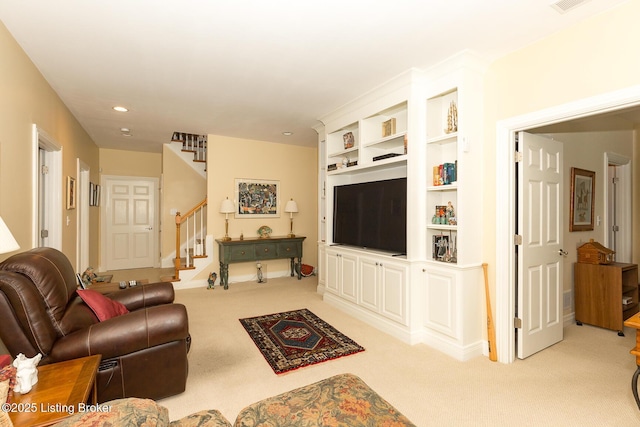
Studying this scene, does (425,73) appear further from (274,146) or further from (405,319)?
(274,146)

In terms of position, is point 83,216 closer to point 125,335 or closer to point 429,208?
point 125,335

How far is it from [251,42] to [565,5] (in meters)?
2.13

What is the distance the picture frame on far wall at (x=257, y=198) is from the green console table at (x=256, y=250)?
585 mm

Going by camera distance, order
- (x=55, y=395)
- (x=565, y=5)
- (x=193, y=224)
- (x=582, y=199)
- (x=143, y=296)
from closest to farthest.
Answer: (x=55, y=395), (x=565, y=5), (x=143, y=296), (x=582, y=199), (x=193, y=224)

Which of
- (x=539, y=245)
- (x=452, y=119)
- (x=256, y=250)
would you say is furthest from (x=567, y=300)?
(x=256, y=250)

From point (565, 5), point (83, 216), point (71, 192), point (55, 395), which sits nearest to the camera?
point (55, 395)

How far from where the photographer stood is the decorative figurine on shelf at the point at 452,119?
288 cm

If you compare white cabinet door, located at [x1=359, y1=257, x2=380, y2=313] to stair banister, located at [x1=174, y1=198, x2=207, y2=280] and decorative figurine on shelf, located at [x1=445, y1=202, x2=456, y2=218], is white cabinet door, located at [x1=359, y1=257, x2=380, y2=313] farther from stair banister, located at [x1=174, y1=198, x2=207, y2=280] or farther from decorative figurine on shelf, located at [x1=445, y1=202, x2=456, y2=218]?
A: stair banister, located at [x1=174, y1=198, x2=207, y2=280]

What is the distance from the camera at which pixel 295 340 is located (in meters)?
3.11

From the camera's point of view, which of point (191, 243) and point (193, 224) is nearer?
point (193, 224)

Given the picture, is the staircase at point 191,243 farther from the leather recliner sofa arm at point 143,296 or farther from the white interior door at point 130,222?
the leather recliner sofa arm at point 143,296

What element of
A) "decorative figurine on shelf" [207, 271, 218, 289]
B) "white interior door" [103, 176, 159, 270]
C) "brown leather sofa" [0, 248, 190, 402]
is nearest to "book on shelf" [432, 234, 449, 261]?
"brown leather sofa" [0, 248, 190, 402]

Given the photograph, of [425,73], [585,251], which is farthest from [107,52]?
[585,251]

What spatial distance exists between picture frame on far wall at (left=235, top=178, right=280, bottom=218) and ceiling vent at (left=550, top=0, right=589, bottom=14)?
469 cm
